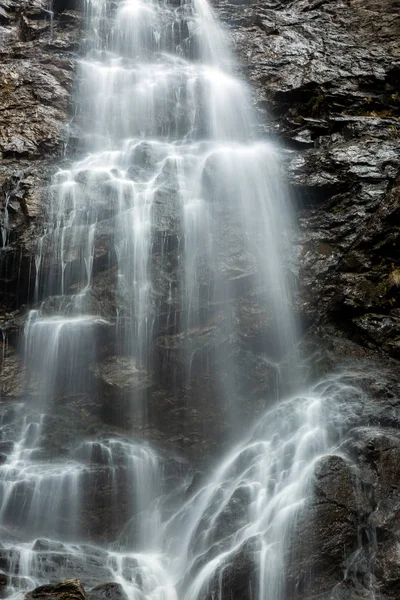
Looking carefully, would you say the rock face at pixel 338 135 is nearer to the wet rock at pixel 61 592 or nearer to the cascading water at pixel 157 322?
the cascading water at pixel 157 322

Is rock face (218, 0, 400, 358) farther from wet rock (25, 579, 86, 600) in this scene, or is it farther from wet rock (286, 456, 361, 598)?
wet rock (25, 579, 86, 600)

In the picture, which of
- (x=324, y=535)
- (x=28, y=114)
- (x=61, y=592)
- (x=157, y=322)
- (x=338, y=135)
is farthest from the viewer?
(x=28, y=114)

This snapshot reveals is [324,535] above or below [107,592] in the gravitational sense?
above

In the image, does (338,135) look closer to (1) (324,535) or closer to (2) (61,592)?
(1) (324,535)

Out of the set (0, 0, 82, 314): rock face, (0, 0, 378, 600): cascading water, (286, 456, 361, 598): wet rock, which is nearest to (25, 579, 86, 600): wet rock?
(0, 0, 378, 600): cascading water

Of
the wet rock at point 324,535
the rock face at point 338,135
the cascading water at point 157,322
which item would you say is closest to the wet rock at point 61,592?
the cascading water at point 157,322

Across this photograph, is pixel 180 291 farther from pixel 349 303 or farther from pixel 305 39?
pixel 305 39

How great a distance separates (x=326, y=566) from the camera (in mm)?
7676

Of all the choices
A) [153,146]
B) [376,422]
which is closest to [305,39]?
[153,146]

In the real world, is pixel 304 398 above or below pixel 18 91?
below

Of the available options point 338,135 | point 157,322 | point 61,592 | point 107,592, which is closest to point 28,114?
point 157,322

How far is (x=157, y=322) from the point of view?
12703mm

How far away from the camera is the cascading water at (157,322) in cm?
890

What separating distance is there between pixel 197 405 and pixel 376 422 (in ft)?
12.9
